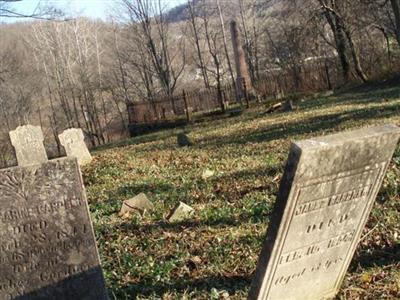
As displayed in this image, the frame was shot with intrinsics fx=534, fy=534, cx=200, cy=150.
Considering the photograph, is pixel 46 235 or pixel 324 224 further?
pixel 46 235

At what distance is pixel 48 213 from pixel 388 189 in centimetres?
429

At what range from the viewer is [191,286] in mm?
4789

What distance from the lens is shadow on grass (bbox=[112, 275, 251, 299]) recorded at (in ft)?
15.5

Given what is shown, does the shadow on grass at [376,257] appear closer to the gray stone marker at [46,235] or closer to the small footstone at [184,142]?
the gray stone marker at [46,235]

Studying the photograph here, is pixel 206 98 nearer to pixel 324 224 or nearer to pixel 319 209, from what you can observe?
pixel 324 224

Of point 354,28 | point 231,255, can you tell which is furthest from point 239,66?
point 231,255

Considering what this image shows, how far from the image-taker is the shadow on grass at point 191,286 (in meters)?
→ 4.71

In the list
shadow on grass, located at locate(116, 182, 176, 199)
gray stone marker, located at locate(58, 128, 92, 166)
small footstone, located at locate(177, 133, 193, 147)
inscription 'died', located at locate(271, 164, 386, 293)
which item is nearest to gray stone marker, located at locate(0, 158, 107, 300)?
inscription 'died', located at locate(271, 164, 386, 293)

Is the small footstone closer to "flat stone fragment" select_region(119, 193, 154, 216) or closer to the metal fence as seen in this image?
"flat stone fragment" select_region(119, 193, 154, 216)

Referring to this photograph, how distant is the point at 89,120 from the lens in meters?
52.8

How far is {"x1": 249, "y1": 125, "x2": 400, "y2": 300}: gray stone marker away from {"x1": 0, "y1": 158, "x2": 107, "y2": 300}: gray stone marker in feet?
5.30

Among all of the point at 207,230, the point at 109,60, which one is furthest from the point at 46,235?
the point at 109,60

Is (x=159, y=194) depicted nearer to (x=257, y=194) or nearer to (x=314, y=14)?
(x=257, y=194)

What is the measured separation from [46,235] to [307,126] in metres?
11.5
